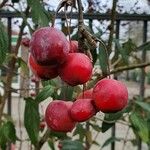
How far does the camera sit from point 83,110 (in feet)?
2.26

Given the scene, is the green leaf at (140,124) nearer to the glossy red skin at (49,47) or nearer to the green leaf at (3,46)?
the green leaf at (3,46)

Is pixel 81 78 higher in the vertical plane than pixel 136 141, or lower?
higher

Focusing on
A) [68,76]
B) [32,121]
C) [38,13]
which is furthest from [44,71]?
[32,121]

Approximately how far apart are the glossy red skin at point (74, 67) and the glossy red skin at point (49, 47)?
0.06 ft

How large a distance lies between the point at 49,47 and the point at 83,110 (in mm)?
118

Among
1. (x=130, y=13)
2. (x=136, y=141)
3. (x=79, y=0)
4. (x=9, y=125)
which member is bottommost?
(x=136, y=141)

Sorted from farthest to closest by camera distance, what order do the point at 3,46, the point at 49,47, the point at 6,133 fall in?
the point at 6,133 < the point at 3,46 < the point at 49,47

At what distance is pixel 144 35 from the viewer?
2.95m

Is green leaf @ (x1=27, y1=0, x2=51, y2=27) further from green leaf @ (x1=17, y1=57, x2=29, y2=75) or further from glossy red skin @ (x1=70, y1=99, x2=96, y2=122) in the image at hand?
green leaf @ (x1=17, y1=57, x2=29, y2=75)

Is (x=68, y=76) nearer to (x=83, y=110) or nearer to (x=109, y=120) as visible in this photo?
(x=83, y=110)

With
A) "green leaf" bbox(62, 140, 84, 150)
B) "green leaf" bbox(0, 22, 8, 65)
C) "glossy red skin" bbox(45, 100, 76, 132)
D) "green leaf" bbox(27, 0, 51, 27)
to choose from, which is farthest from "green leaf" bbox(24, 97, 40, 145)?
"glossy red skin" bbox(45, 100, 76, 132)

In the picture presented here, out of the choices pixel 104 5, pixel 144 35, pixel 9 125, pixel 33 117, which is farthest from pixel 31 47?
pixel 144 35

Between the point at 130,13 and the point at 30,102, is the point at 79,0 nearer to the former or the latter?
the point at 30,102

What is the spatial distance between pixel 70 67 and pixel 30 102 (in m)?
0.95
